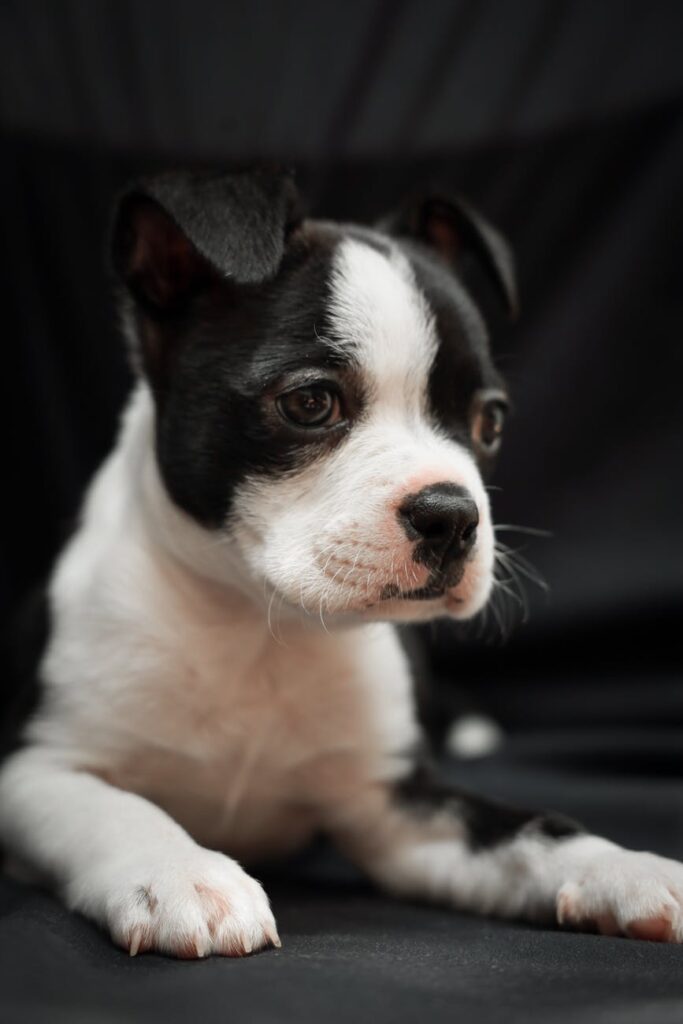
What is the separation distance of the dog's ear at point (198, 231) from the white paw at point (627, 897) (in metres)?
1.32

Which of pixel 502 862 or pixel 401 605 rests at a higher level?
pixel 401 605

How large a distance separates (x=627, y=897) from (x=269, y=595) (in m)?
0.90

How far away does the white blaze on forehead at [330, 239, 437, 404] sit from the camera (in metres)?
2.53

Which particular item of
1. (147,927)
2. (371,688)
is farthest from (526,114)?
(147,927)

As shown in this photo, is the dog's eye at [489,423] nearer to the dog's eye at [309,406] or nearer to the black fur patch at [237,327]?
the black fur patch at [237,327]

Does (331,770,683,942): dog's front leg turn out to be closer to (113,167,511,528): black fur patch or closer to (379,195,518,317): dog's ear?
(113,167,511,528): black fur patch

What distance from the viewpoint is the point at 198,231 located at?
2.48 m

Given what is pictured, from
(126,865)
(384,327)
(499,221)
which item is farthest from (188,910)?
(499,221)

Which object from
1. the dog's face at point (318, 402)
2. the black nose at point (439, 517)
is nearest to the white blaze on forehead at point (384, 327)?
the dog's face at point (318, 402)

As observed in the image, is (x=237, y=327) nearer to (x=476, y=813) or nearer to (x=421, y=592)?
(x=421, y=592)

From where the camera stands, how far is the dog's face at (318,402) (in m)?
2.41

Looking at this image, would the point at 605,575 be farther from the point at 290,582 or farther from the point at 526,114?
the point at 290,582

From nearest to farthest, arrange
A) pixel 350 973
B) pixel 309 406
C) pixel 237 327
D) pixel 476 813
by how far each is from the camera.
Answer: pixel 350 973 < pixel 309 406 < pixel 237 327 < pixel 476 813

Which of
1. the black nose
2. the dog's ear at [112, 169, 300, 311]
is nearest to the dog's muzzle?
the black nose
